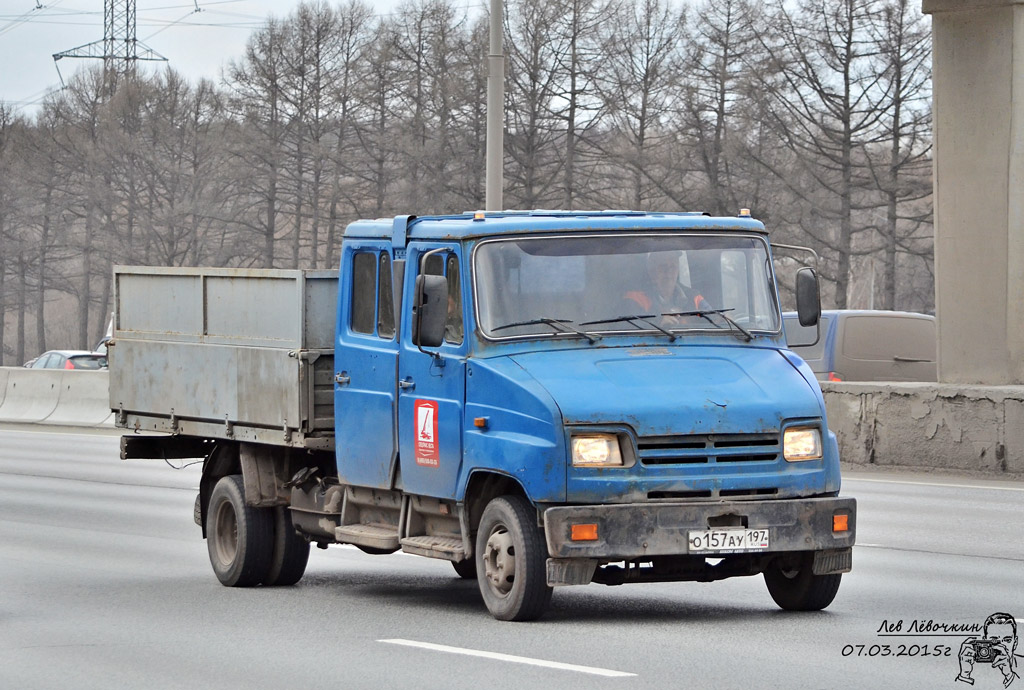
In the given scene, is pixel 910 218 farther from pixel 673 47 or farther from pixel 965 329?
pixel 965 329

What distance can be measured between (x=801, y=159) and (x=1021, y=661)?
125 ft

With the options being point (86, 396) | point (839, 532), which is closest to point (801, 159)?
point (86, 396)

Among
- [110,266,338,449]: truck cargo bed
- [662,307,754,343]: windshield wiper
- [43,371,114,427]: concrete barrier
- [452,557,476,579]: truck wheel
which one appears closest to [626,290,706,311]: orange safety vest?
[662,307,754,343]: windshield wiper

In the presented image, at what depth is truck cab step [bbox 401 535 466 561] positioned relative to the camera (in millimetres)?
9438

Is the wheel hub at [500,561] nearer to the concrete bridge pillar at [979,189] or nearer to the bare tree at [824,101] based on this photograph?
the concrete bridge pillar at [979,189]

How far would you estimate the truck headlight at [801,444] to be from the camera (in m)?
8.86

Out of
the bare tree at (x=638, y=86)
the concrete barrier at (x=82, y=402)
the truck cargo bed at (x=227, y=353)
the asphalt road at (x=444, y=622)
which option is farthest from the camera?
the bare tree at (x=638, y=86)

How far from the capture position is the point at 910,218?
4388 cm

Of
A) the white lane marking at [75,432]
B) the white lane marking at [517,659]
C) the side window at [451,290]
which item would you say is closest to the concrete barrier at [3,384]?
the white lane marking at [75,432]

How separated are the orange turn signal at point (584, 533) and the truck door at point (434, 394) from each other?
1095 millimetres

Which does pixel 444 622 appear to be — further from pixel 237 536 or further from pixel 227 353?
pixel 227 353

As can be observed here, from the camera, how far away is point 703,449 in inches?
341

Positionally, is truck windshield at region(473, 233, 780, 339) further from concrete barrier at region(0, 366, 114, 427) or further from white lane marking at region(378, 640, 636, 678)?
concrete barrier at region(0, 366, 114, 427)

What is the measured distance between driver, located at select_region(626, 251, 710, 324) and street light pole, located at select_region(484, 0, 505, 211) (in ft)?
30.2
